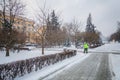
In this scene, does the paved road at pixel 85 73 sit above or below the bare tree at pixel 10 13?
below

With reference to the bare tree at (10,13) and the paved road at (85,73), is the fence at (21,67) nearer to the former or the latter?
the paved road at (85,73)

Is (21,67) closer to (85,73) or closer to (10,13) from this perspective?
(85,73)

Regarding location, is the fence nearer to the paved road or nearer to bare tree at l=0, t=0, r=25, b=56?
the paved road

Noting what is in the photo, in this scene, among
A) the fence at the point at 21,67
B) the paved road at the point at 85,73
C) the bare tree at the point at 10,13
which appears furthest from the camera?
the bare tree at the point at 10,13

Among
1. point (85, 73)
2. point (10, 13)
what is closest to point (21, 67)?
point (85, 73)

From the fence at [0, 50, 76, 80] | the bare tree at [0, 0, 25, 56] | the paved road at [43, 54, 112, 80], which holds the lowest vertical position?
the paved road at [43, 54, 112, 80]

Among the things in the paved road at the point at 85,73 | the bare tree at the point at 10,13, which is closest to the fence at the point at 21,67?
the paved road at the point at 85,73

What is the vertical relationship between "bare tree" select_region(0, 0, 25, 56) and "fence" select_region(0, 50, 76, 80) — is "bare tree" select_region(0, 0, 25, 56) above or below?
above

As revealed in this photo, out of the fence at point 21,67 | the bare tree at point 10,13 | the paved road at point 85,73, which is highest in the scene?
the bare tree at point 10,13

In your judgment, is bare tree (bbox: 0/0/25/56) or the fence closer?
the fence

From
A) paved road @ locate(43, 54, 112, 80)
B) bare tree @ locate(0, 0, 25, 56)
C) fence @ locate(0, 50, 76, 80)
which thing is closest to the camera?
fence @ locate(0, 50, 76, 80)

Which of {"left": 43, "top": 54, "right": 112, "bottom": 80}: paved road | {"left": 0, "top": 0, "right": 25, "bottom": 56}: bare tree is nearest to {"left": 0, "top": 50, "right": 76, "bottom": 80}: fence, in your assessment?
{"left": 43, "top": 54, "right": 112, "bottom": 80}: paved road

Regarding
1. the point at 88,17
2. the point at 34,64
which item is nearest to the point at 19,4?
the point at 34,64

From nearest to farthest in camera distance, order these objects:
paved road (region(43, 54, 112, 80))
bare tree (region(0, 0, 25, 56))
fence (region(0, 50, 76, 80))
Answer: fence (region(0, 50, 76, 80)) → paved road (region(43, 54, 112, 80)) → bare tree (region(0, 0, 25, 56))
